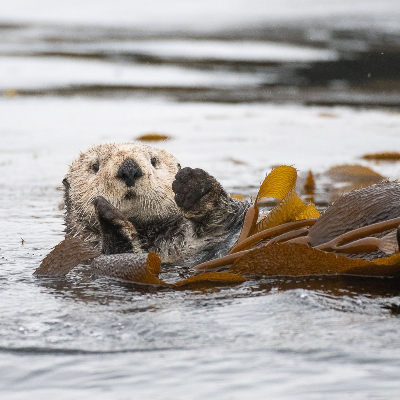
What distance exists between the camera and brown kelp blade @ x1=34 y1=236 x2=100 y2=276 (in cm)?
380

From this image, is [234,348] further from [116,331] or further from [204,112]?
[204,112]

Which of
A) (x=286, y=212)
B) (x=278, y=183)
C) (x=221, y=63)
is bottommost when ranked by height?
(x=286, y=212)

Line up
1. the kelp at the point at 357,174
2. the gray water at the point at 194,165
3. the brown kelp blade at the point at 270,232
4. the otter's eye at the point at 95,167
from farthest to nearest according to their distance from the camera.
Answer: the kelp at the point at 357,174 → the otter's eye at the point at 95,167 → the brown kelp blade at the point at 270,232 → the gray water at the point at 194,165

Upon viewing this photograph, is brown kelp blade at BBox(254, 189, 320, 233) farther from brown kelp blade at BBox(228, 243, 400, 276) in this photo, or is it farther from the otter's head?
the otter's head

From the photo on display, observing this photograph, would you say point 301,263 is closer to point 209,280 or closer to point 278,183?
point 209,280

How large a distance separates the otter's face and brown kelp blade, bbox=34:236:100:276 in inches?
16.5

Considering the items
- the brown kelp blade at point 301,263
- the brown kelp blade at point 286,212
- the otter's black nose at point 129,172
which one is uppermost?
the otter's black nose at point 129,172

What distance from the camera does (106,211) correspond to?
3.86 m

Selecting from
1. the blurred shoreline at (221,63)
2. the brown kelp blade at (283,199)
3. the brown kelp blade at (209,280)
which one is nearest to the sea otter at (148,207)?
the brown kelp blade at (283,199)

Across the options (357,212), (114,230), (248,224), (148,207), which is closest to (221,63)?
(148,207)

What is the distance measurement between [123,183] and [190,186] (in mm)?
463

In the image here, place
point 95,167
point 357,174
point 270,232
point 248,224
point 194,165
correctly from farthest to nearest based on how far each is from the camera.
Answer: point 194,165, point 357,174, point 95,167, point 248,224, point 270,232

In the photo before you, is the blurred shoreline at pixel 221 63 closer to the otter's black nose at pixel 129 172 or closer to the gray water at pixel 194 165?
the gray water at pixel 194 165

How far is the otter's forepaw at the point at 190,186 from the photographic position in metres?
3.73
